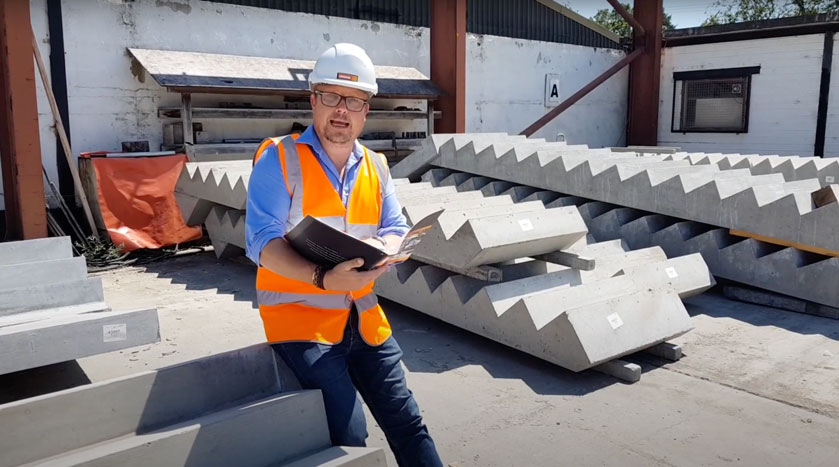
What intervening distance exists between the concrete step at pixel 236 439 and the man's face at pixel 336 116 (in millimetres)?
977

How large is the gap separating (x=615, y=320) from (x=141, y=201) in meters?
6.17

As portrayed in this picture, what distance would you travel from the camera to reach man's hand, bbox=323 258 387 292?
2309 millimetres

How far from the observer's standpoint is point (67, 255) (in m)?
5.59

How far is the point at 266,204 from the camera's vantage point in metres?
2.44

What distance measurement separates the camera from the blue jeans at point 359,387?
250cm

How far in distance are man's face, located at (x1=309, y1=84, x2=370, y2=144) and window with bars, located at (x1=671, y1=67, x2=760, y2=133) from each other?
1428 cm

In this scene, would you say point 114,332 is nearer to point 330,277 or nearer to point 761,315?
point 330,277

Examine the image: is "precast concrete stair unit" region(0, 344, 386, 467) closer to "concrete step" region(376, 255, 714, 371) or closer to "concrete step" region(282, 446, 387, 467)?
"concrete step" region(282, 446, 387, 467)

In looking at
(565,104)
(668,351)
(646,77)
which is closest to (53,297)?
(668,351)

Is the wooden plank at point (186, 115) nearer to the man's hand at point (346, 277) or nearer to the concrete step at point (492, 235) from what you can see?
the concrete step at point (492, 235)

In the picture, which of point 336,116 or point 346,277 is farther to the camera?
point 336,116

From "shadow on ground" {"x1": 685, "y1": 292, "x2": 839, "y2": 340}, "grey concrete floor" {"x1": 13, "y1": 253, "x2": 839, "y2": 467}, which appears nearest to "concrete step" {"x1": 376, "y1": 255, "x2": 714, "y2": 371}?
"grey concrete floor" {"x1": 13, "y1": 253, "x2": 839, "y2": 467}

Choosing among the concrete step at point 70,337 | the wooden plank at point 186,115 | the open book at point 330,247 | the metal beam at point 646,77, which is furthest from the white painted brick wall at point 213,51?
the open book at point 330,247

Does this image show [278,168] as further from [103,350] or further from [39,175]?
[39,175]
